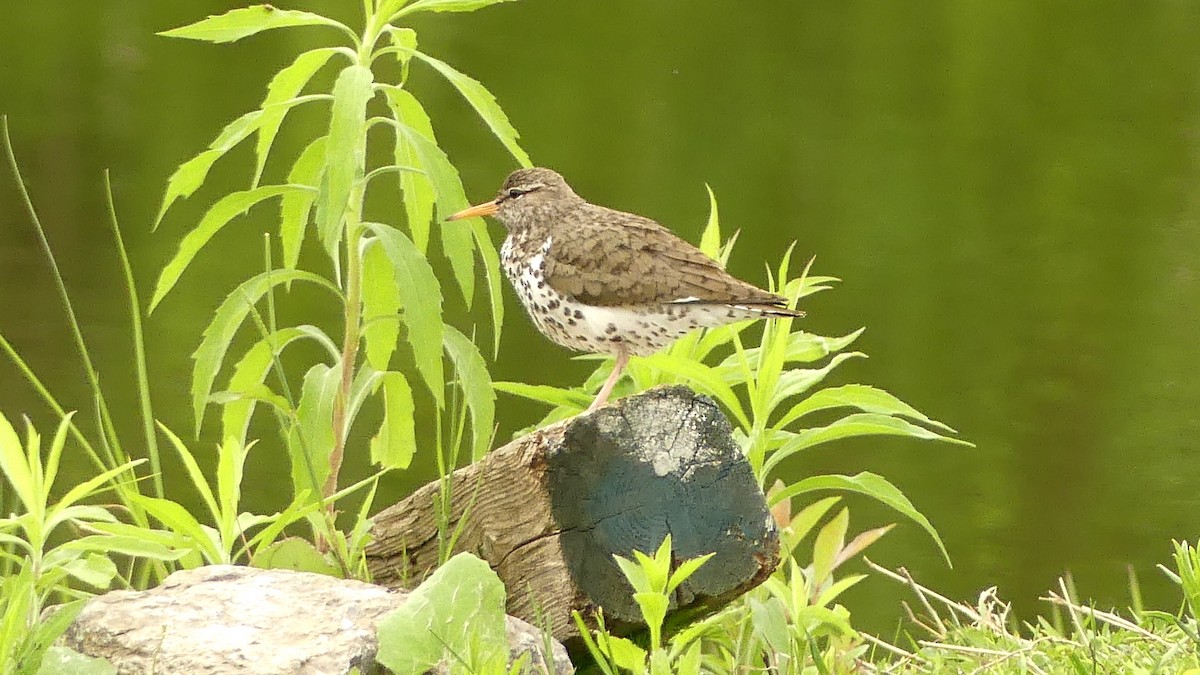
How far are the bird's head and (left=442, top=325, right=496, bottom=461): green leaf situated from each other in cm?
75

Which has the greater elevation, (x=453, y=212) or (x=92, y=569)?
(x=453, y=212)

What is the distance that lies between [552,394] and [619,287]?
1.31ft

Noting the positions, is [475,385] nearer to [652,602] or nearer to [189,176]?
[189,176]

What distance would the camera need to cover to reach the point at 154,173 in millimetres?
15203

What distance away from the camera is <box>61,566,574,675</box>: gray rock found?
3.89 metres

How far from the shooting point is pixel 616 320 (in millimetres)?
5035

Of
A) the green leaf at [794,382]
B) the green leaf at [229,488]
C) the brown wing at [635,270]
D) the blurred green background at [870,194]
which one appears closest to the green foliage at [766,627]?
the green leaf at [794,382]

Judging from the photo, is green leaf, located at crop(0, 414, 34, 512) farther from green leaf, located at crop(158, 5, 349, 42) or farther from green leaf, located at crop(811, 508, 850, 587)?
green leaf, located at crop(811, 508, 850, 587)

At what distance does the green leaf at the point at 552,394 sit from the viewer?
498cm

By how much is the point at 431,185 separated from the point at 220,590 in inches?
54.3

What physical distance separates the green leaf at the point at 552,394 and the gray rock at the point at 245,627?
35.4 inches

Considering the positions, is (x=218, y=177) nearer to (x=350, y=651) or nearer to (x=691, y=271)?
(x=691, y=271)

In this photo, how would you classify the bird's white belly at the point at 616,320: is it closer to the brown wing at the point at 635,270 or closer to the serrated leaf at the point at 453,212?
the brown wing at the point at 635,270

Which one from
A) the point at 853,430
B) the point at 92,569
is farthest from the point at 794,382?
the point at 92,569
